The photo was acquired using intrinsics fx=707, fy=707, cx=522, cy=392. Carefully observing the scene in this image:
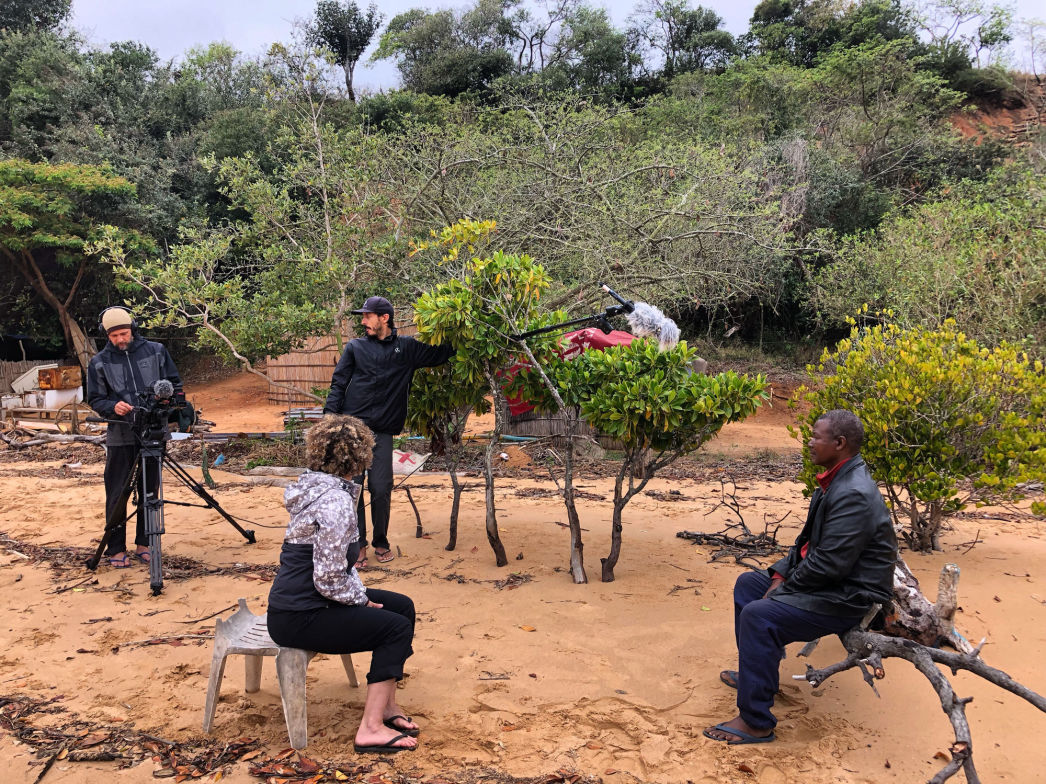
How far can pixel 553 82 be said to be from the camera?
27.0 m

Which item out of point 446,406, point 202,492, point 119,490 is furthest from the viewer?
point 446,406

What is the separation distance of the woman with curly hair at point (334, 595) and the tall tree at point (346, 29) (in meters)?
30.2

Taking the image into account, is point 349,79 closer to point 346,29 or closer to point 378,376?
point 346,29

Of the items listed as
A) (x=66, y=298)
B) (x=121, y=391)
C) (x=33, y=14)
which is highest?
(x=33, y=14)

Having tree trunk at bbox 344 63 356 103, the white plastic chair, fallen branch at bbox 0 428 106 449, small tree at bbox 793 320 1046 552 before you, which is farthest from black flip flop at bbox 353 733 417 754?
tree trunk at bbox 344 63 356 103

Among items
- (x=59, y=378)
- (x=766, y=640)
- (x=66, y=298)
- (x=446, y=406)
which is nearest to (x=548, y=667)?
(x=766, y=640)

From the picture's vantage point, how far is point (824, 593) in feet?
9.95

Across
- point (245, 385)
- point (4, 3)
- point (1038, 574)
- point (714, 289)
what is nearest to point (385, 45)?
point (4, 3)

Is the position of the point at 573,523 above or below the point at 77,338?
below

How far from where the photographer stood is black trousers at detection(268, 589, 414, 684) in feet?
9.34

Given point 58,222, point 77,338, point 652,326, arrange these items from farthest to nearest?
point 77,338 → point 58,222 → point 652,326

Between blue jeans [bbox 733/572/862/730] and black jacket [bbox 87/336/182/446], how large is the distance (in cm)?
425

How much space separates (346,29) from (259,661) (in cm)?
3202

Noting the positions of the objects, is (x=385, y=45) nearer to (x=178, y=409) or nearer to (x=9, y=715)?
(x=178, y=409)
